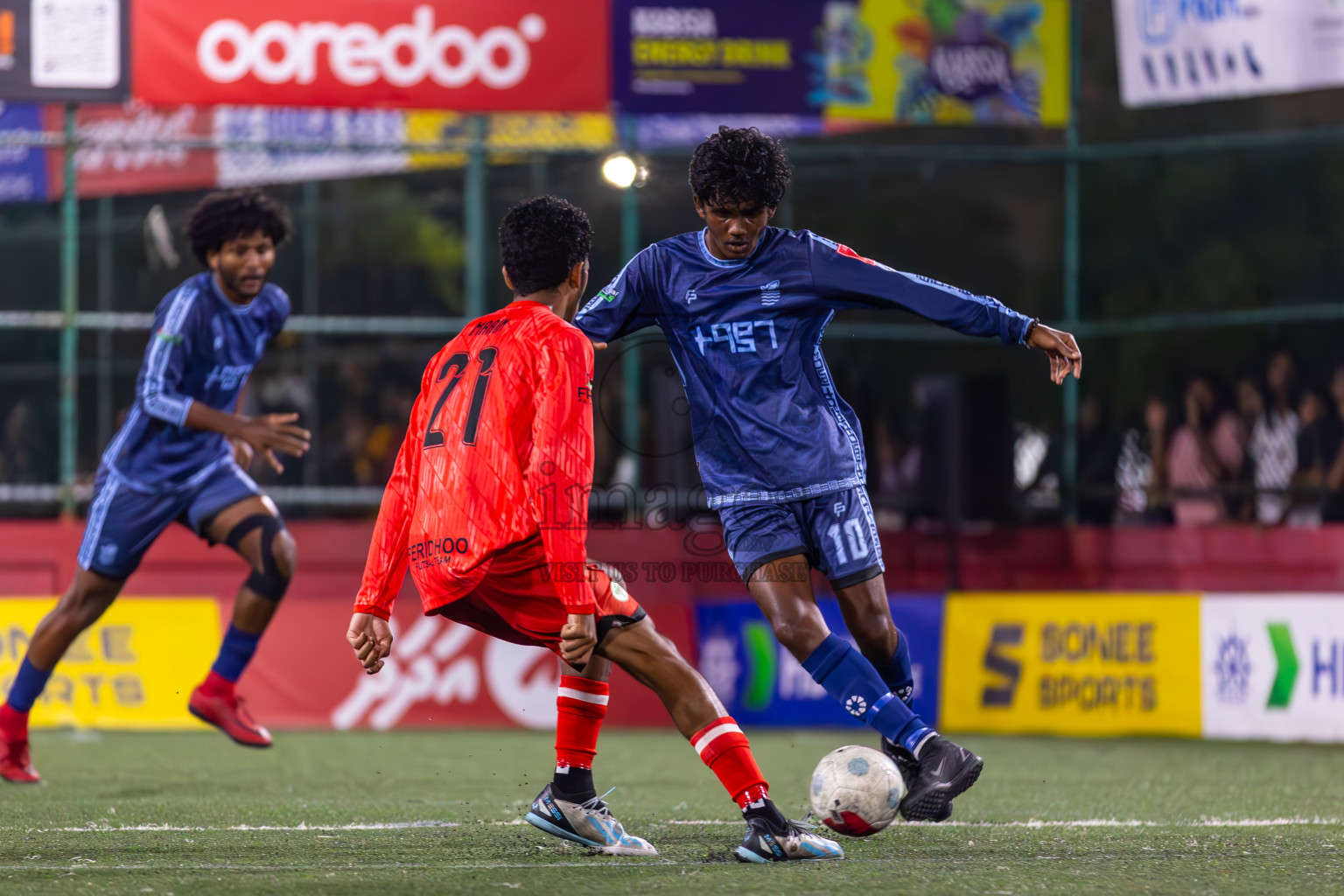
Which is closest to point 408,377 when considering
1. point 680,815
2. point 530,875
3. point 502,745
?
point 502,745

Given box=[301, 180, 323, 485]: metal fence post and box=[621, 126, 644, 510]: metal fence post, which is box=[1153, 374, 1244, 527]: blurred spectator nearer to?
box=[621, 126, 644, 510]: metal fence post

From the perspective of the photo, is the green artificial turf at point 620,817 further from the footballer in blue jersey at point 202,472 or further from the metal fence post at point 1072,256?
the metal fence post at point 1072,256

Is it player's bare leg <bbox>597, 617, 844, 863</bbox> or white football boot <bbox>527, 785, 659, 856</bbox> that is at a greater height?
player's bare leg <bbox>597, 617, 844, 863</bbox>

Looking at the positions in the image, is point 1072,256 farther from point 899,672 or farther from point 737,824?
point 737,824

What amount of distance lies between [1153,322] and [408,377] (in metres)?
5.86

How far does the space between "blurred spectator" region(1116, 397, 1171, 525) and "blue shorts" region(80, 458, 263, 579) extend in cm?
618

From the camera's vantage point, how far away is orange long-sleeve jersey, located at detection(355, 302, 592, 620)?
13.9 feet

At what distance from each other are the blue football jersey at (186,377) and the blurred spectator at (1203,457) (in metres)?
6.27

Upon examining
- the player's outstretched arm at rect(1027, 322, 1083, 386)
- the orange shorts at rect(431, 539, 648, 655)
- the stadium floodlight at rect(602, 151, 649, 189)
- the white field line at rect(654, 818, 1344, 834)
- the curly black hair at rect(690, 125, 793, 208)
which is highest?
the stadium floodlight at rect(602, 151, 649, 189)

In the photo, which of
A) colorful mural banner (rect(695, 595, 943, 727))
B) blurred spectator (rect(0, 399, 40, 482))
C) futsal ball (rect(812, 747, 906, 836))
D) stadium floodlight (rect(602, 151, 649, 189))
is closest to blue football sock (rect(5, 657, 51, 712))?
futsal ball (rect(812, 747, 906, 836))

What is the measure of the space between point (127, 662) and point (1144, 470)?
21.7ft

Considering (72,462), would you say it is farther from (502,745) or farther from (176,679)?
(502,745)

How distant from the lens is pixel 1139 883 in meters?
4.13

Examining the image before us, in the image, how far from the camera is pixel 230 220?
23.4ft
